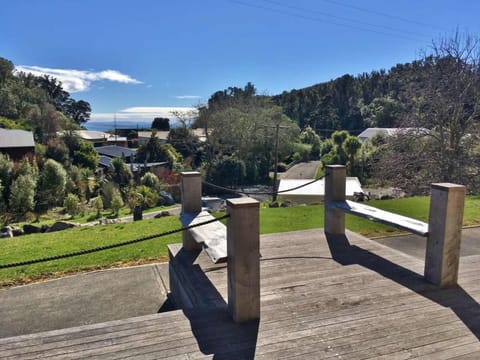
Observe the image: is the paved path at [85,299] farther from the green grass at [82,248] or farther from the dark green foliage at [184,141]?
the dark green foliage at [184,141]

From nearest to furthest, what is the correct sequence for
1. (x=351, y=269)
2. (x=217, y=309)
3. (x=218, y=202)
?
(x=217, y=309)
(x=351, y=269)
(x=218, y=202)

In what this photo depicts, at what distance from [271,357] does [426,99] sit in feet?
33.3

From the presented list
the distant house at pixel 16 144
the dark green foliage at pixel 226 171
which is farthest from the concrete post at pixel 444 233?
the dark green foliage at pixel 226 171

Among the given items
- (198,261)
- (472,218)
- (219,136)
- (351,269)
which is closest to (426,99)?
(472,218)

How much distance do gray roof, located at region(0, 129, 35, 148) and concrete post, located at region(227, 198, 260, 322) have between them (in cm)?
2138

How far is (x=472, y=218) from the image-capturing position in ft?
23.9

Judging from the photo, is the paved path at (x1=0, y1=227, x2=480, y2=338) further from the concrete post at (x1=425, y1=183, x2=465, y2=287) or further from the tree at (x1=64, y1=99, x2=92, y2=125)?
the tree at (x1=64, y1=99, x2=92, y2=125)

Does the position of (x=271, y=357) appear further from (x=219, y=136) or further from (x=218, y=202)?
(x=219, y=136)

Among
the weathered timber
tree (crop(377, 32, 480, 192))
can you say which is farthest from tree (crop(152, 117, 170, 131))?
the weathered timber

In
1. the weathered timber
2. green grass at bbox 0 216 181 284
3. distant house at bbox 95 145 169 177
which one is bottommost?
distant house at bbox 95 145 169 177

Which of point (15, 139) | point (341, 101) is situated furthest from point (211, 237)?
point (341, 101)

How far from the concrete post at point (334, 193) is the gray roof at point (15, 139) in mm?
20549

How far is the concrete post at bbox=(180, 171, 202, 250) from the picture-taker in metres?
4.06

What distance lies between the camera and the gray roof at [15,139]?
19.8 metres
